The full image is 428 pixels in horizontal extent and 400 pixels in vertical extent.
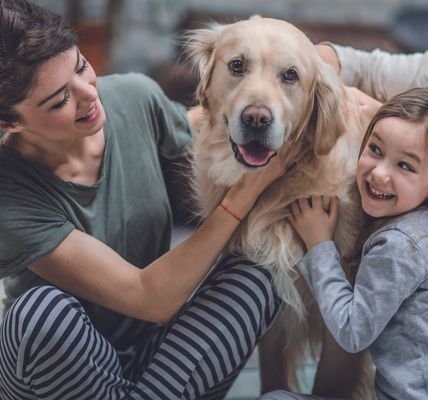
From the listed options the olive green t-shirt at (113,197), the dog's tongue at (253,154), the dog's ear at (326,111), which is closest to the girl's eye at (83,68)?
the olive green t-shirt at (113,197)

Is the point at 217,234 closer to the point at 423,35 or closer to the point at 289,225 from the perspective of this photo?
the point at 289,225

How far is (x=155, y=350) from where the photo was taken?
133cm

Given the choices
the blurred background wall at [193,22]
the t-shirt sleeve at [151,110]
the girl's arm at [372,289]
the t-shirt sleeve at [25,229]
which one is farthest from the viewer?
the blurred background wall at [193,22]

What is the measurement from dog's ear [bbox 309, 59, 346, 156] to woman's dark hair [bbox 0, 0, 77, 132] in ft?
1.39

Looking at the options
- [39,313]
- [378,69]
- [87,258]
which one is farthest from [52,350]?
[378,69]

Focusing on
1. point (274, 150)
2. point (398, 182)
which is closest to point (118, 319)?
point (274, 150)

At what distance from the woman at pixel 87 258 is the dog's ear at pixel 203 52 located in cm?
18

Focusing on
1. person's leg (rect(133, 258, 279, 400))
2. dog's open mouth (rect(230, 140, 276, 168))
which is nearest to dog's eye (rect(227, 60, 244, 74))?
dog's open mouth (rect(230, 140, 276, 168))

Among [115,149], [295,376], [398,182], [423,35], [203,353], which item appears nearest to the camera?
[398,182]

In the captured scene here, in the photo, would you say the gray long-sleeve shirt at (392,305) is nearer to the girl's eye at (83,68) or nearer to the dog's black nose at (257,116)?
the dog's black nose at (257,116)

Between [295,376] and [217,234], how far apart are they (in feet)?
1.37

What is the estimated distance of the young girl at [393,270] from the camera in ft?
3.56

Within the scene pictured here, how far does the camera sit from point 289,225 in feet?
4.28

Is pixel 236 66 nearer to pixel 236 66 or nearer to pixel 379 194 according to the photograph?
pixel 236 66
